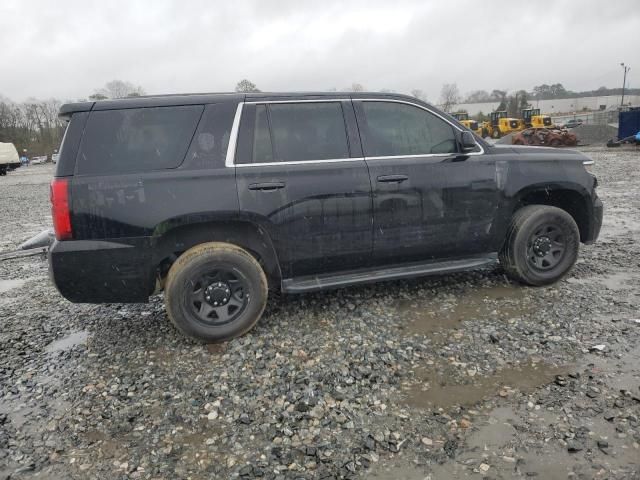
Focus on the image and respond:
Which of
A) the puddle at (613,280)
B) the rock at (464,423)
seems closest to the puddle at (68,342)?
the rock at (464,423)

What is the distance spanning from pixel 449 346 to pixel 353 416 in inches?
45.9

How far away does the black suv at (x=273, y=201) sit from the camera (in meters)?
3.64

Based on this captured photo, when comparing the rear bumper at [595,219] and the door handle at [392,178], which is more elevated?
the door handle at [392,178]

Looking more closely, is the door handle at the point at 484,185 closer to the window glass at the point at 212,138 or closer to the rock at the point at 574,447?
the window glass at the point at 212,138

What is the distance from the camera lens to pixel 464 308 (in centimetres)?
441

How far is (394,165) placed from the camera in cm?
419

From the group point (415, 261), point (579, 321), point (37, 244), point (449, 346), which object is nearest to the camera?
point (449, 346)

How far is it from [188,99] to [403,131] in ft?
6.24

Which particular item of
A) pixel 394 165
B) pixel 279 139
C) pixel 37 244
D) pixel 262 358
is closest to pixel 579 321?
pixel 394 165

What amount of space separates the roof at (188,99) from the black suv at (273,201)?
16 millimetres

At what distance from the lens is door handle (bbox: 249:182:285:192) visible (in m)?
3.82

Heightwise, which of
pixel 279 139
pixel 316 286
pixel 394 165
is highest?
pixel 279 139

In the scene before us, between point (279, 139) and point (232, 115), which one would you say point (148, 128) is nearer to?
point (232, 115)

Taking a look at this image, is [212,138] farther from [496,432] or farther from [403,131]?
[496,432]
